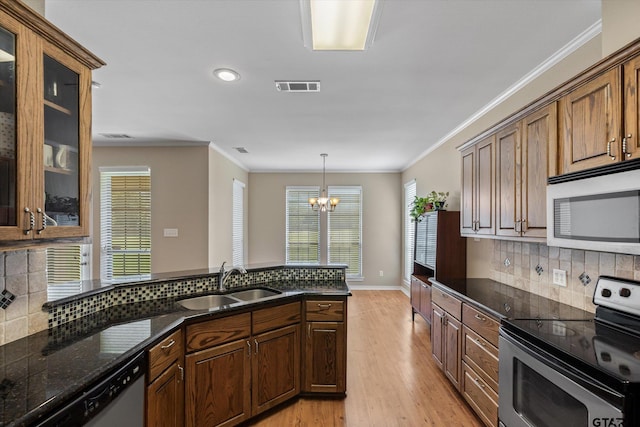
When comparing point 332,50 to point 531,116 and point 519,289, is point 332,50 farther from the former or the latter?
point 519,289

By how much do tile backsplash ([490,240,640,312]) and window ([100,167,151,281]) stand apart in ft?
16.1

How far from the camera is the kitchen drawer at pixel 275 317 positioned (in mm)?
2355

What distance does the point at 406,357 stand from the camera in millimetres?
3629

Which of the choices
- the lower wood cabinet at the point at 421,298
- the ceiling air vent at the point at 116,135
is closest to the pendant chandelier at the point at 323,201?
the lower wood cabinet at the point at 421,298

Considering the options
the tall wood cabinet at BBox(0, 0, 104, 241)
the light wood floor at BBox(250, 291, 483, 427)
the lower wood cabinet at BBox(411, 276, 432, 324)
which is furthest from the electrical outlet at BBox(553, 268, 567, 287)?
the tall wood cabinet at BBox(0, 0, 104, 241)

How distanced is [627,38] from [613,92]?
14.7 inches

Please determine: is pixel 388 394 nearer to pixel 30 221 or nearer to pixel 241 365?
pixel 241 365

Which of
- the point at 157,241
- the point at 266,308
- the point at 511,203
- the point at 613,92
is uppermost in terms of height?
the point at 613,92

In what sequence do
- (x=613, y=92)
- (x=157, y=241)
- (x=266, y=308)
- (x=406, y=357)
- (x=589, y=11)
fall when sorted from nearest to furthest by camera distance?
(x=613, y=92)
(x=589, y=11)
(x=266, y=308)
(x=406, y=357)
(x=157, y=241)

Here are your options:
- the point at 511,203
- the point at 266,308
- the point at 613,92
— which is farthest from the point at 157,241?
the point at 613,92

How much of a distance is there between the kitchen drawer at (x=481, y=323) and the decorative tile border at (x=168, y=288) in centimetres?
115

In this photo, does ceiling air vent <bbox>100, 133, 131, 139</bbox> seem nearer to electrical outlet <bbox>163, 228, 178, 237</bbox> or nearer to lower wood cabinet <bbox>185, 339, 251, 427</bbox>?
electrical outlet <bbox>163, 228, 178, 237</bbox>

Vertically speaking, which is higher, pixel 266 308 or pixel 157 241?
pixel 157 241

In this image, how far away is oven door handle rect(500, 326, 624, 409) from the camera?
118cm
